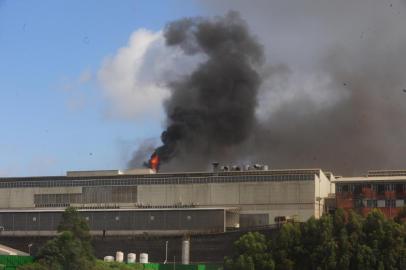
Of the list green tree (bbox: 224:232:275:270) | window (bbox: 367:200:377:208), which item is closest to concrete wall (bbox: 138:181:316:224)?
window (bbox: 367:200:377:208)

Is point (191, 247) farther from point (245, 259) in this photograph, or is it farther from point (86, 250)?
point (86, 250)

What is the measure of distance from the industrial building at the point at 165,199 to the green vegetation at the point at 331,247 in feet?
98.7

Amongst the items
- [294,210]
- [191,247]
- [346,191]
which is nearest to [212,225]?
[191,247]

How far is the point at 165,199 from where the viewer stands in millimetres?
127625

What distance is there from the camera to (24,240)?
123 metres

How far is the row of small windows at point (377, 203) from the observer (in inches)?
4833

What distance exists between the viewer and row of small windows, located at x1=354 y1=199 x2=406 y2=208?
403 feet

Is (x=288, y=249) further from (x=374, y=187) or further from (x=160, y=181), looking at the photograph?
(x=160, y=181)

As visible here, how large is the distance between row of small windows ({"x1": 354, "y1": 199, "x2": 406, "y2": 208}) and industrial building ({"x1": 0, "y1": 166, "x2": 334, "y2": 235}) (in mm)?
6169

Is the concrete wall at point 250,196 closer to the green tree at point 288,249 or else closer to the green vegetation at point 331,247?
the green tree at point 288,249

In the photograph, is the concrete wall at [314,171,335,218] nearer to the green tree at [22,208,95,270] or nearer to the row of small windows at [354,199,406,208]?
the row of small windows at [354,199,406,208]

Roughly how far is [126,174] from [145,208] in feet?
25.3

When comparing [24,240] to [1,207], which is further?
[1,207]

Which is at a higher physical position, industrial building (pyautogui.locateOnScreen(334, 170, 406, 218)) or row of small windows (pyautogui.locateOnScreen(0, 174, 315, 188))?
row of small windows (pyautogui.locateOnScreen(0, 174, 315, 188))
